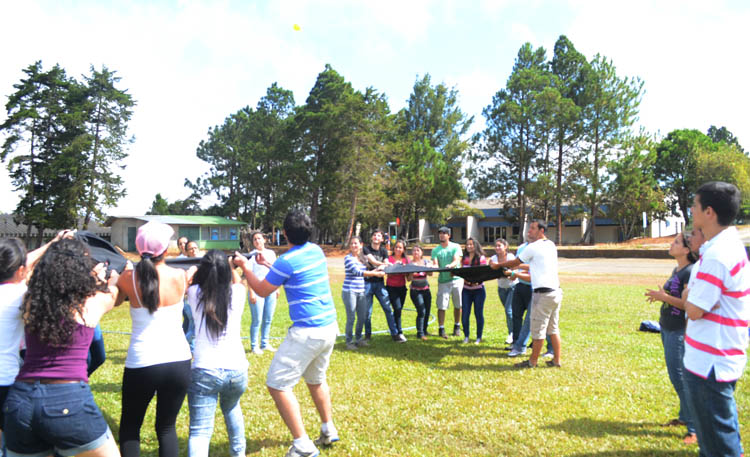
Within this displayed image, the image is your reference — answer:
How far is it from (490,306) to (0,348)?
12.8 m

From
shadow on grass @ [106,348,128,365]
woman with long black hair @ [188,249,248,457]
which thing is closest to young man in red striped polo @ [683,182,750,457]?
woman with long black hair @ [188,249,248,457]

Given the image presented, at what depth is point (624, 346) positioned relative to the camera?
8.40 metres

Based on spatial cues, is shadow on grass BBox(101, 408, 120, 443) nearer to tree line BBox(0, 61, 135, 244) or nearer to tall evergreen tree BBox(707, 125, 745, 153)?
tree line BBox(0, 61, 135, 244)

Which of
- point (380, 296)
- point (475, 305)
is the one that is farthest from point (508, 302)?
point (380, 296)

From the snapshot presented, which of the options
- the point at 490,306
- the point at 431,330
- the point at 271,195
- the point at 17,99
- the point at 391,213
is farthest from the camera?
the point at 271,195

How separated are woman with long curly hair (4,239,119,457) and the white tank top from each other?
0.36 m

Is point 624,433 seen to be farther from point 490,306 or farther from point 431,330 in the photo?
point 490,306

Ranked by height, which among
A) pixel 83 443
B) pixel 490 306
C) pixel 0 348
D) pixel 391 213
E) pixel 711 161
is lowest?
pixel 490 306

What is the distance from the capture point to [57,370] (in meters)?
2.61

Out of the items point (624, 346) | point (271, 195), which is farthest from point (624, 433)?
point (271, 195)

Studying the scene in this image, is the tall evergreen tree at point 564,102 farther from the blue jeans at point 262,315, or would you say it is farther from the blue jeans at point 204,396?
the blue jeans at point 204,396

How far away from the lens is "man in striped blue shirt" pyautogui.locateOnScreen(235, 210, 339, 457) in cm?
385

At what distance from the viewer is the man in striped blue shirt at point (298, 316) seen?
3.85 metres

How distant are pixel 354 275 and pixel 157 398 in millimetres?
4971
